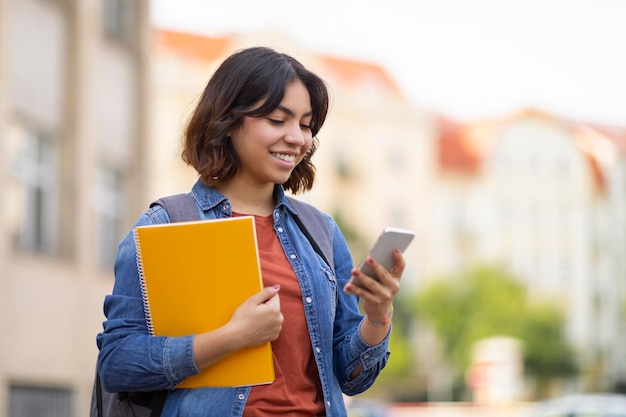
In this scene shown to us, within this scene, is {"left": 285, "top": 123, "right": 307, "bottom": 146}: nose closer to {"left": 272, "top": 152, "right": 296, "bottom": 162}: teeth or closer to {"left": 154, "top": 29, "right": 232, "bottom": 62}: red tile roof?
{"left": 272, "top": 152, "right": 296, "bottom": 162}: teeth

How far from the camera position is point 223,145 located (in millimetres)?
3393

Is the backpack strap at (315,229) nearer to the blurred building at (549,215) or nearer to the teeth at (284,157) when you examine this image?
the teeth at (284,157)

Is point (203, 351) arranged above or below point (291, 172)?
below

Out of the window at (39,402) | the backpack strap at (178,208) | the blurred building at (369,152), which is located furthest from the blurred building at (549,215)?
the backpack strap at (178,208)

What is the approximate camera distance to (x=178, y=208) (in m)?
3.35

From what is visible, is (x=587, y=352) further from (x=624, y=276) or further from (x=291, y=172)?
(x=291, y=172)

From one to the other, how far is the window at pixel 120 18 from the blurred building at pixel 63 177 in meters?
0.01

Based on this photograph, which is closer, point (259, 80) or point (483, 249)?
point (259, 80)

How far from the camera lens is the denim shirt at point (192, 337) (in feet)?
10.2

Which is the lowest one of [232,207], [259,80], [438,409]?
[438,409]

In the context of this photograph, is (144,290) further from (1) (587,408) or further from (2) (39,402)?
(1) (587,408)

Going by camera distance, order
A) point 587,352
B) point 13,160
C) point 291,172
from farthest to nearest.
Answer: point 587,352, point 13,160, point 291,172

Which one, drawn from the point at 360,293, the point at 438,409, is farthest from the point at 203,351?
the point at 438,409

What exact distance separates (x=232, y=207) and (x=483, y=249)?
71.9 m
